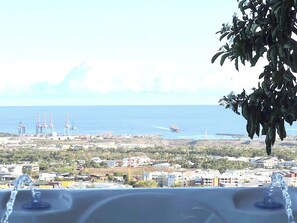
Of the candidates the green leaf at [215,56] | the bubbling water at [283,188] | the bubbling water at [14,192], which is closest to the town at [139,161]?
the bubbling water at [283,188]

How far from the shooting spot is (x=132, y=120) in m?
4.55

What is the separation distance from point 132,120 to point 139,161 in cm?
101

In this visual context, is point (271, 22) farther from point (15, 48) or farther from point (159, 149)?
point (15, 48)

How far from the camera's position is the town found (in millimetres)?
2939

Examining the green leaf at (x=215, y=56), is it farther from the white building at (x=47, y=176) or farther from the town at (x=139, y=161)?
the white building at (x=47, y=176)

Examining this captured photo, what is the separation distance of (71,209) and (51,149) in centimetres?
170

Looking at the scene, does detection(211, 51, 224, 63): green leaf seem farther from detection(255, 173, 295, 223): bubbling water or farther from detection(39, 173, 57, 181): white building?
detection(39, 173, 57, 181): white building

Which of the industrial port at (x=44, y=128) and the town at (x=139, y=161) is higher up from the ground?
the industrial port at (x=44, y=128)

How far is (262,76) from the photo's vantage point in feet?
7.29

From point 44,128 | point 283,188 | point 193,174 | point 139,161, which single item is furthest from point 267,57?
point 44,128

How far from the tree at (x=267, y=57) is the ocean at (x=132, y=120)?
4.86 ft

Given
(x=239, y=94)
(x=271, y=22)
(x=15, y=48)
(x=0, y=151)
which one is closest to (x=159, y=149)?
(x=0, y=151)

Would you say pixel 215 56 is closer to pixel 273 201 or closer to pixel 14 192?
pixel 273 201

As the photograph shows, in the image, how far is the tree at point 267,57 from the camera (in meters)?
2.01
